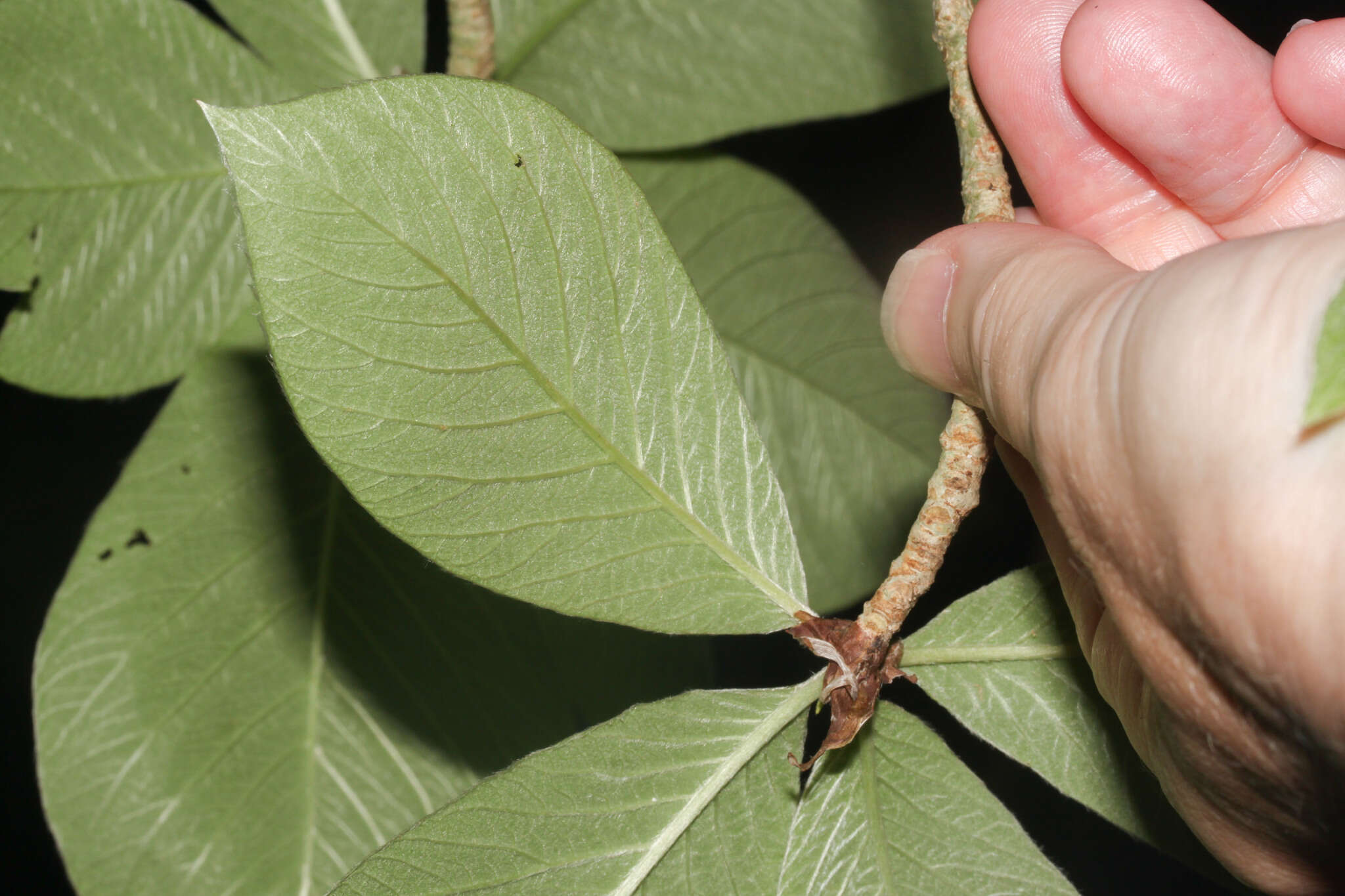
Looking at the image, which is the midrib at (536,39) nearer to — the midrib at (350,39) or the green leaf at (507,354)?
the midrib at (350,39)

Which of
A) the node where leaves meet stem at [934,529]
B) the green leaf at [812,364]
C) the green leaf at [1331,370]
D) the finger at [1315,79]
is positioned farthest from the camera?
the green leaf at [812,364]

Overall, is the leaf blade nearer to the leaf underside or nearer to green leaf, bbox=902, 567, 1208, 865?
the leaf underside

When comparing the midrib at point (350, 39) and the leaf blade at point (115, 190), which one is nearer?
the leaf blade at point (115, 190)

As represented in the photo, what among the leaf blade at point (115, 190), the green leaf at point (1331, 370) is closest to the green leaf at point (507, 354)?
the green leaf at point (1331, 370)

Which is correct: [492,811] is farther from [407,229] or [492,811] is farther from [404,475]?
[407,229]

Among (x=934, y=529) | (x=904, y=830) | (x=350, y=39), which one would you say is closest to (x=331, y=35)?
(x=350, y=39)

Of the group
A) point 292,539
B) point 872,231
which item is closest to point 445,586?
point 292,539
